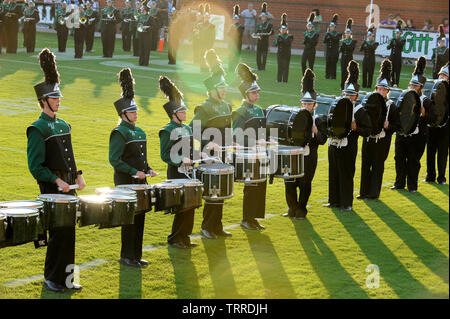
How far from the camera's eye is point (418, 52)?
2833 centimetres

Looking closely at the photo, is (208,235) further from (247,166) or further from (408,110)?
(408,110)

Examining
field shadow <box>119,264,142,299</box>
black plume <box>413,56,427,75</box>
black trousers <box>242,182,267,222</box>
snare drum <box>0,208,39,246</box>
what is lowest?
field shadow <box>119,264,142,299</box>

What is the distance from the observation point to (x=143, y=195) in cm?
677

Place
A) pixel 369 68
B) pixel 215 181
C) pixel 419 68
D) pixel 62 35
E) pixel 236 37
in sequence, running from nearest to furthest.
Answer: pixel 215 181 → pixel 419 68 → pixel 369 68 → pixel 62 35 → pixel 236 37

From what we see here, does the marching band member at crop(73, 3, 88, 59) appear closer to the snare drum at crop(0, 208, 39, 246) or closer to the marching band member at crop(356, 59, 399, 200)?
the marching band member at crop(356, 59, 399, 200)

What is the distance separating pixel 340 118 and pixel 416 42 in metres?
19.7

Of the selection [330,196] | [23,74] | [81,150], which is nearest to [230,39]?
[23,74]

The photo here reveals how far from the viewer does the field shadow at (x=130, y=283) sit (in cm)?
649

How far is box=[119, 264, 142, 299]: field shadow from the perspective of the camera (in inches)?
Answer: 255

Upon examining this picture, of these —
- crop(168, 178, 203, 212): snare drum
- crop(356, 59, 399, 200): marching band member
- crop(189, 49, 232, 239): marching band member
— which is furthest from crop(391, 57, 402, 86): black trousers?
crop(168, 178, 203, 212): snare drum

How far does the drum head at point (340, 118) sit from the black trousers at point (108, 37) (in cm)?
1755

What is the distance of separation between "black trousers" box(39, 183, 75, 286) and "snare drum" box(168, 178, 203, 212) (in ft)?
3.58

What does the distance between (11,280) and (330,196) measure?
4.55 meters

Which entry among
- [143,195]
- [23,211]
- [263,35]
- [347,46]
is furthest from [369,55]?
[23,211]
